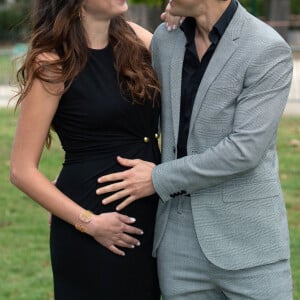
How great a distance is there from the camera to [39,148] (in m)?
3.27

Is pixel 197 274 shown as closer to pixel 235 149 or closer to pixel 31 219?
pixel 235 149

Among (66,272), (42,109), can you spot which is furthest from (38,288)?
(42,109)

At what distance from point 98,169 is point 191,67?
53 centimetres

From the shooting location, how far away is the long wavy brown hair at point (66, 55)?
3.22 meters

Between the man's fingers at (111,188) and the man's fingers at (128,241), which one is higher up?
the man's fingers at (111,188)

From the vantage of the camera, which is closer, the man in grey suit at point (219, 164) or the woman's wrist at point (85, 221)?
the man in grey suit at point (219, 164)

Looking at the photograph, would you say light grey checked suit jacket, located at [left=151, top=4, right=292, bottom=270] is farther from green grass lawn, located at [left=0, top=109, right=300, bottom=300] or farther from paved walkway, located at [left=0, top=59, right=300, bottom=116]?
paved walkway, located at [left=0, top=59, right=300, bottom=116]

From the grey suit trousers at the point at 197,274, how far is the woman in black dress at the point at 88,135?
131 mm

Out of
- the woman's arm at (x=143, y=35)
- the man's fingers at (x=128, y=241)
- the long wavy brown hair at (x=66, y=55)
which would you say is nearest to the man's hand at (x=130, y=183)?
the man's fingers at (x=128, y=241)

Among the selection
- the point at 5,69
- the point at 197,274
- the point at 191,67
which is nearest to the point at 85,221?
the point at 197,274

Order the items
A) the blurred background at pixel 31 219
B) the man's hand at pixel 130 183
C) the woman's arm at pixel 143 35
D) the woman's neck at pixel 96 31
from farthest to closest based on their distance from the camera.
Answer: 1. the blurred background at pixel 31 219
2. the woman's arm at pixel 143 35
3. the woman's neck at pixel 96 31
4. the man's hand at pixel 130 183

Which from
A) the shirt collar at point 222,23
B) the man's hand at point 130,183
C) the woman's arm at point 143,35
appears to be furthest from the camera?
the woman's arm at point 143,35

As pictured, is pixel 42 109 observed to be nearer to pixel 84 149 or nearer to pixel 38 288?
pixel 84 149

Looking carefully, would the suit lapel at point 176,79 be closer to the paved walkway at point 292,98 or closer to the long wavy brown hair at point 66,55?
the long wavy brown hair at point 66,55
